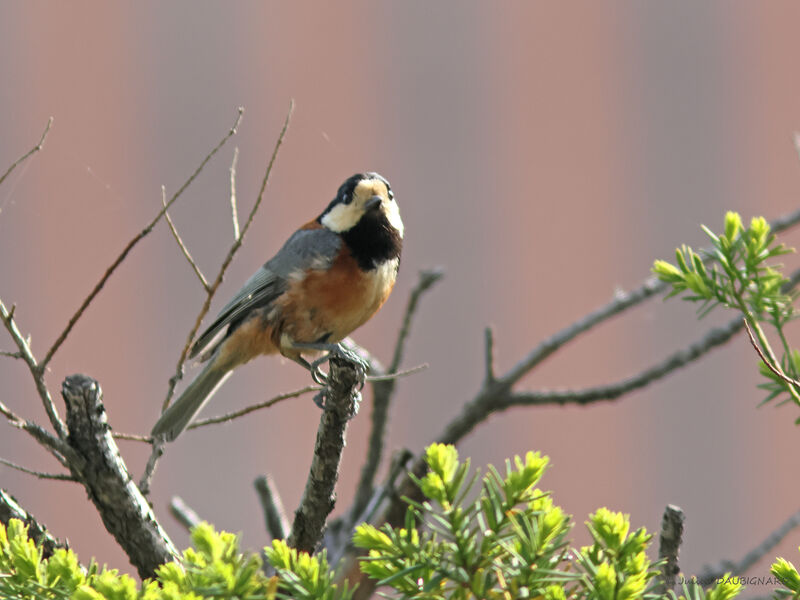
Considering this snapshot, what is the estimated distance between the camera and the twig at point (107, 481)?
112cm

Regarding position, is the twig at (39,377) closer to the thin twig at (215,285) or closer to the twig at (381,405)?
the thin twig at (215,285)

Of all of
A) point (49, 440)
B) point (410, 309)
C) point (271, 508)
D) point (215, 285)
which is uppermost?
point (410, 309)

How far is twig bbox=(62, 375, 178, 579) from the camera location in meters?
1.12

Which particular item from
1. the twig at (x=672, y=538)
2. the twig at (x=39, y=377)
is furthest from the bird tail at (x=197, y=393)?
the twig at (x=672, y=538)

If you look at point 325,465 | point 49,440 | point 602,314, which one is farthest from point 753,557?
point 49,440

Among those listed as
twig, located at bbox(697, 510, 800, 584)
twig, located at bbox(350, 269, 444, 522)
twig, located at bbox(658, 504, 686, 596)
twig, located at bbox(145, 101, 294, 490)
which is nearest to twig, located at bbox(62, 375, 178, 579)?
twig, located at bbox(145, 101, 294, 490)

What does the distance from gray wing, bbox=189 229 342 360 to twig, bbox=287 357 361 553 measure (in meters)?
0.72

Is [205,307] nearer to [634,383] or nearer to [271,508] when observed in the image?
[271,508]

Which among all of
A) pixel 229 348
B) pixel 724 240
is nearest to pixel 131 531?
pixel 724 240

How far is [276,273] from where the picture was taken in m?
2.15

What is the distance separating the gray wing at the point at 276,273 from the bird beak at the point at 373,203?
10 centimetres

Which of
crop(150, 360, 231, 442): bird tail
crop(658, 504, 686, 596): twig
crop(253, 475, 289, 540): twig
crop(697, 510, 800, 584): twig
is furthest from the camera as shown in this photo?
crop(150, 360, 231, 442): bird tail

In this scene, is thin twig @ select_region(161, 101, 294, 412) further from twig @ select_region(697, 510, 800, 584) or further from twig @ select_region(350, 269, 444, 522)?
twig @ select_region(697, 510, 800, 584)

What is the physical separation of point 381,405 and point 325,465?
0.76 m
